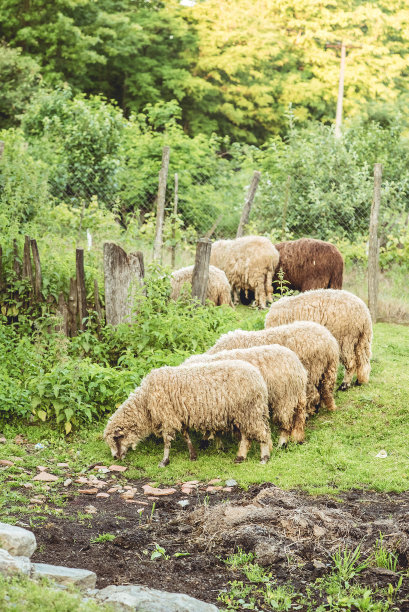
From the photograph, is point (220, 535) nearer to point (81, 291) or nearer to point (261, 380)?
point (261, 380)

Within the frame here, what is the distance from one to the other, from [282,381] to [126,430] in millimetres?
1509

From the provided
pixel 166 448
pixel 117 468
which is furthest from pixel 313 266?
pixel 117 468

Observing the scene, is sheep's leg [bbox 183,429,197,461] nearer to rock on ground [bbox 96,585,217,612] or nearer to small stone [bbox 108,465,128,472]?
small stone [bbox 108,465,128,472]

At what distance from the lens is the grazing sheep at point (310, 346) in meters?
7.58

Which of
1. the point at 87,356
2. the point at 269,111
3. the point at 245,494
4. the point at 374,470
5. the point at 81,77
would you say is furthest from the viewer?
the point at 269,111

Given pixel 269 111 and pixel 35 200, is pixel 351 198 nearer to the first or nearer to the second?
pixel 35 200

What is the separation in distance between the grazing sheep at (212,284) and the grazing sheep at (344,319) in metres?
2.00

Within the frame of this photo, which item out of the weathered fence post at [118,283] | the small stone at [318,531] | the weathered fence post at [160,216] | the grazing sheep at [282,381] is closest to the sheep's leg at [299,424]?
the grazing sheep at [282,381]

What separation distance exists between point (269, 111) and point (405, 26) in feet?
26.0

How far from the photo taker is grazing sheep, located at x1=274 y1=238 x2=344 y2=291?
11.5 m

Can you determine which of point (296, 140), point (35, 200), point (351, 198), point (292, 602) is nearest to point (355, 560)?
point (292, 602)

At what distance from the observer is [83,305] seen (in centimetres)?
900

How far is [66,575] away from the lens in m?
4.00

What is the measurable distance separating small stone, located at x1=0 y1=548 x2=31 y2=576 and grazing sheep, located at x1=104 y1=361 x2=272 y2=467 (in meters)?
2.91
